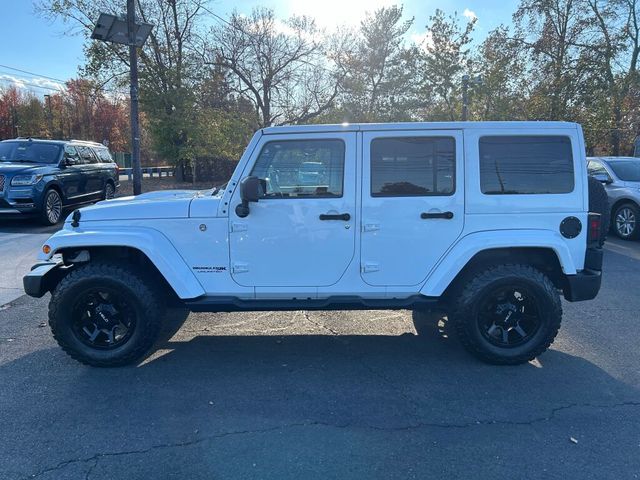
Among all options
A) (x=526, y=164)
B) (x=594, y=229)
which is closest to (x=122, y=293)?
(x=526, y=164)

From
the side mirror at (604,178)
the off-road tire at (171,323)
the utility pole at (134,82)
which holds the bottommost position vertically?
the off-road tire at (171,323)

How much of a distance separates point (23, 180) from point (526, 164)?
10183 millimetres

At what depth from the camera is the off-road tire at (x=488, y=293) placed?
3893 millimetres

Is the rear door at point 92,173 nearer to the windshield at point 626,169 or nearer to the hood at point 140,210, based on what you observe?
the hood at point 140,210

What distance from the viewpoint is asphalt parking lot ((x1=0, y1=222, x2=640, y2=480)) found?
8.95 feet

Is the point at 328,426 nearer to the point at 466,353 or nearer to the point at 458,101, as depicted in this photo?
the point at 466,353

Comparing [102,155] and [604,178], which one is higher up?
[102,155]

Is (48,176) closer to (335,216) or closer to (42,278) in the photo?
(42,278)

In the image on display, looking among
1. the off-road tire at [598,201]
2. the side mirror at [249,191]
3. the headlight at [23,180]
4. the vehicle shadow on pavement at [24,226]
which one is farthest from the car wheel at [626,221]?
the headlight at [23,180]

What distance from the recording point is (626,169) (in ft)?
34.0

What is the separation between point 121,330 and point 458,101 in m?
22.8

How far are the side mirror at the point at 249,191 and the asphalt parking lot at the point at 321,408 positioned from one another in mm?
1341

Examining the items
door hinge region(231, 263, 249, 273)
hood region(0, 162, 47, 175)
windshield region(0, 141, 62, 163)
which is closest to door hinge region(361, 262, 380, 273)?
door hinge region(231, 263, 249, 273)

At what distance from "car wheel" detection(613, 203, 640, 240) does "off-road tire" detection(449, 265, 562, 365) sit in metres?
7.28
